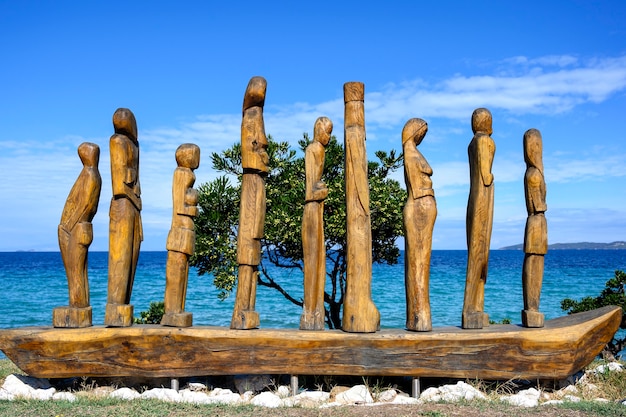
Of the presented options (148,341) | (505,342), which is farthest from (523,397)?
(148,341)

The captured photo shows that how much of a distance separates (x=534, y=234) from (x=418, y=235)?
1.37 m

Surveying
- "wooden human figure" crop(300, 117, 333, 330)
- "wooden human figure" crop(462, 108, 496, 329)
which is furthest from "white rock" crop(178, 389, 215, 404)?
"wooden human figure" crop(462, 108, 496, 329)

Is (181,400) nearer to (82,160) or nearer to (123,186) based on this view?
(123,186)

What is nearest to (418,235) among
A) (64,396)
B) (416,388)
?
(416,388)

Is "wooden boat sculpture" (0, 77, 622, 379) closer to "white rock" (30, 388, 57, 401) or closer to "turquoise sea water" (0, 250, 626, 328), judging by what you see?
"white rock" (30, 388, 57, 401)

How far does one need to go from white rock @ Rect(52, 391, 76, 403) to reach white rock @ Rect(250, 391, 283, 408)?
2.01 metres

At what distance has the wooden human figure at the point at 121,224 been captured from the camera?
6.78 m

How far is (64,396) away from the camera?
259 inches

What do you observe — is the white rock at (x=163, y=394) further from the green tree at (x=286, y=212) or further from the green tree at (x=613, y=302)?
the green tree at (x=613, y=302)

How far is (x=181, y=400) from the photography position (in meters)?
6.41

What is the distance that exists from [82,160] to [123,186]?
0.71 m

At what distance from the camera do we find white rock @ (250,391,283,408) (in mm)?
6199

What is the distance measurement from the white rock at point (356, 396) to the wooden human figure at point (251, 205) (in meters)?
1.26

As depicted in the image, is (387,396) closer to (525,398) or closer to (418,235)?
(525,398)
